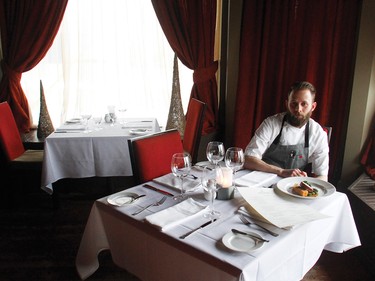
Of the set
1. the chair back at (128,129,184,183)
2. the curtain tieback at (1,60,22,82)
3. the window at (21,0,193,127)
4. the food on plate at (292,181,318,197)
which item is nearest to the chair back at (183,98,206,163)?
the chair back at (128,129,184,183)

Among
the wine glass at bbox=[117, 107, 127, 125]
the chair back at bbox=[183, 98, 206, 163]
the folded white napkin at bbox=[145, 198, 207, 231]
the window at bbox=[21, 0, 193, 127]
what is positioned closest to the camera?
the folded white napkin at bbox=[145, 198, 207, 231]

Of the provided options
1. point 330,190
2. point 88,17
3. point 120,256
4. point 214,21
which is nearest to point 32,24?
point 88,17

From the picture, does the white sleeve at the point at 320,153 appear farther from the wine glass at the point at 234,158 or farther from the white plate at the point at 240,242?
the white plate at the point at 240,242

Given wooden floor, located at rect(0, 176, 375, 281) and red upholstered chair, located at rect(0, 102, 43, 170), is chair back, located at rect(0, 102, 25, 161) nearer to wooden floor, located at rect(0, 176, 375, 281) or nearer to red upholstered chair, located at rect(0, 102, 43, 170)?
red upholstered chair, located at rect(0, 102, 43, 170)

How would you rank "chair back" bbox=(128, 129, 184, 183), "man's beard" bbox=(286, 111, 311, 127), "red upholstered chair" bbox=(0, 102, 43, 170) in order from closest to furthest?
"chair back" bbox=(128, 129, 184, 183), "man's beard" bbox=(286, 111, 311, 127), "red upholstered chair" bbox=(0, 102, 43, 170)

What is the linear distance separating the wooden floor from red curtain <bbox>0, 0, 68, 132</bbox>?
100 centimetres

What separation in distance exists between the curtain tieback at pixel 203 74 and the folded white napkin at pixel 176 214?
88.3 inches

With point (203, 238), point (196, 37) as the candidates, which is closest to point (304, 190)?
point (203, 238)

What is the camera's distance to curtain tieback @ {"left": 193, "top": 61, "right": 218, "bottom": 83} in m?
3.49

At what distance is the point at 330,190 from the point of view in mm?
1521

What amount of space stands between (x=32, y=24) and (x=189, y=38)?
1.57m

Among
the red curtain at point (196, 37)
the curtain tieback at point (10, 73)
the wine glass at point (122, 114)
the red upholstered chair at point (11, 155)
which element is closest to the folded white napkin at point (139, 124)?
the wine glass at point (122, 114)

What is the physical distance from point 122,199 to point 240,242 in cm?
59

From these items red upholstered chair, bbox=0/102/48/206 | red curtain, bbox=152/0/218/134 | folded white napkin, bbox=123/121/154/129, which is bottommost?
red upholstered chair, bbox=0/102/48/206
